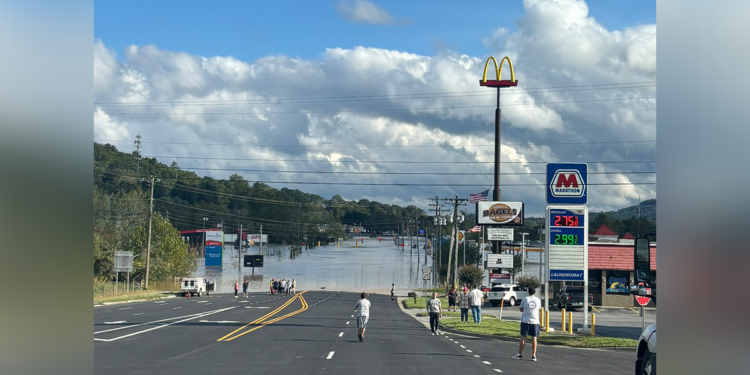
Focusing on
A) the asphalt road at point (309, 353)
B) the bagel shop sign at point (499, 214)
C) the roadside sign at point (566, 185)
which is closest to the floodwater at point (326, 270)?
Answer: the bagel shop sign at point (499, 214)

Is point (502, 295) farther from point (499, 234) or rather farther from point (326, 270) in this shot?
point (326, 270)

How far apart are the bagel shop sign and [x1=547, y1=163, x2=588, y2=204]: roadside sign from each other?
161 ft

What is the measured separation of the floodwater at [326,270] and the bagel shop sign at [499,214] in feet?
130

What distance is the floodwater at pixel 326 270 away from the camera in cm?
12789

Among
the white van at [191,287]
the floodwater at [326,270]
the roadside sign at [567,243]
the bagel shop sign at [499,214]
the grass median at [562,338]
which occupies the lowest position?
the floodwater at [326,270]

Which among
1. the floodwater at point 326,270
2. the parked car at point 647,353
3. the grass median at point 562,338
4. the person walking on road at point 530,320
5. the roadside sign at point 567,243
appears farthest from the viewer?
the floodwater at point 326,270

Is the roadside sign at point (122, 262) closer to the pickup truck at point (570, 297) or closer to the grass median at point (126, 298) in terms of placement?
the grass median at point (126, 298)

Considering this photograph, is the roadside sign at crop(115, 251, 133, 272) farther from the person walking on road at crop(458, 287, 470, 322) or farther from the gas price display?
the gas price display

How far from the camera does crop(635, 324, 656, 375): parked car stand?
32.3 feet

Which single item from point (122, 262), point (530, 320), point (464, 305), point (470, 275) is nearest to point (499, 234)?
point (470, 275)

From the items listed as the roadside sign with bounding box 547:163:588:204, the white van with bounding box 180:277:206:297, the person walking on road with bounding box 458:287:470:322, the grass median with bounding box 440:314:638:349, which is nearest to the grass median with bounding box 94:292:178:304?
the white van with bounding box 180:277:206:297
